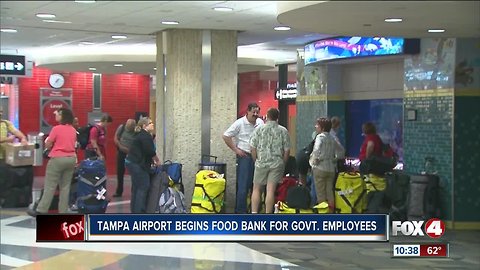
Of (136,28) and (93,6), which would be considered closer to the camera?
(93,6)

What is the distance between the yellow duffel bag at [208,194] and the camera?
1126 cm

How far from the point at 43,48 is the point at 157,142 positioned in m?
5.43

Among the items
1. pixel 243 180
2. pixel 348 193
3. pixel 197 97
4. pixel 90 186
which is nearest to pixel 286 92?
pixel 197 97

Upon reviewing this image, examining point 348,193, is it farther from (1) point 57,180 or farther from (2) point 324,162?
(1) point 57,180

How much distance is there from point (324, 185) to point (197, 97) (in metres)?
2.57

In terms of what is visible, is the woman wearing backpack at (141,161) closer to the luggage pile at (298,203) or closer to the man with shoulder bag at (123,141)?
the man with shoulder bag at (123,141)

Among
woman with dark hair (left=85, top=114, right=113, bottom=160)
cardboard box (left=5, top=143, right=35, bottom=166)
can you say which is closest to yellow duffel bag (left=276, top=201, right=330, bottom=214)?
cardboard box (left=5, top=143, right=35, bottom=166)

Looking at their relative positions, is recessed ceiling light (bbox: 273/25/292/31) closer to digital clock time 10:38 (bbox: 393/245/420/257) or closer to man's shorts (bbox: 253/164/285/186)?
man's shorts (bbox: 253/164/285/186)

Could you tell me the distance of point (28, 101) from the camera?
20.9 meters

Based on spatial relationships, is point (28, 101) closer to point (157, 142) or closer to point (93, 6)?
point (157, 142)

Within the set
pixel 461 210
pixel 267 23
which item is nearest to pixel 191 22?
pixel 267 23

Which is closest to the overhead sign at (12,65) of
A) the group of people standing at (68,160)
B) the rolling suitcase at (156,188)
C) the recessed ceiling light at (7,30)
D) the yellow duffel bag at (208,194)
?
the recessed ceiling light at (7,30)

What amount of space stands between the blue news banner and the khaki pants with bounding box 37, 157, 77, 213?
477cm

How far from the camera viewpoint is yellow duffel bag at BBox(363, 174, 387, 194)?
11.6 meters
